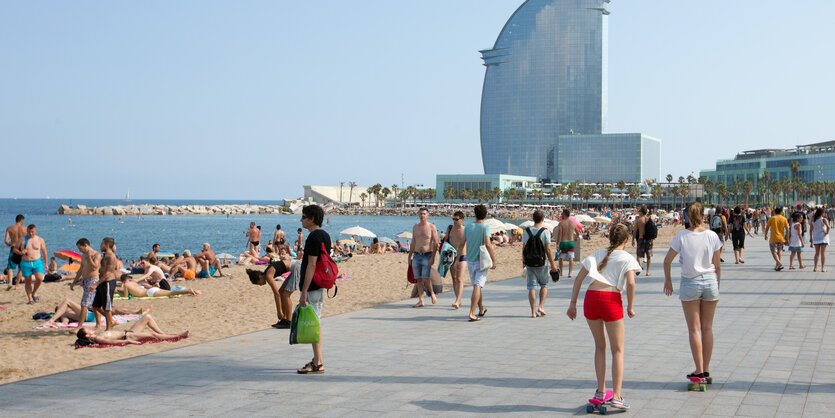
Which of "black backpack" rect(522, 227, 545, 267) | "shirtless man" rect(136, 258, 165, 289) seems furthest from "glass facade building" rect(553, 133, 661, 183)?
"black backpack" rect(522, 227, 545, 267)

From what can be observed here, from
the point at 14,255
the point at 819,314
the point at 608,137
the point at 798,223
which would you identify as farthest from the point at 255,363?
the point at 608,137

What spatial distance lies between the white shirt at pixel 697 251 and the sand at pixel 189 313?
511cm

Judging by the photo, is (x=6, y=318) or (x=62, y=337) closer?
(x=62, y=337)

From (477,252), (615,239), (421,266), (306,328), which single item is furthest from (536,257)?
(615,239)

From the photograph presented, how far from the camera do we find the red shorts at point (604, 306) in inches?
211

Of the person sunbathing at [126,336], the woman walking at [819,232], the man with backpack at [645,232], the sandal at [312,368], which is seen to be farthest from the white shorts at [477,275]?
the woman walking at [819,232]

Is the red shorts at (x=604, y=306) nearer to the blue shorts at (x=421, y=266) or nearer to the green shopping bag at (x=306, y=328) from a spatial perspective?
the green shopping bag at (x=306, y=328)

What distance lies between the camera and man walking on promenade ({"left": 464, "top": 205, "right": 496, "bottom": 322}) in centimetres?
1051

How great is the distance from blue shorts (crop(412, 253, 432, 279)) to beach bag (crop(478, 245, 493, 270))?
1.57 metres

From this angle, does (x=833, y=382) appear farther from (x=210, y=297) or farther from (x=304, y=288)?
(x=210, y=297)

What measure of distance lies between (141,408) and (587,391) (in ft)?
12.2

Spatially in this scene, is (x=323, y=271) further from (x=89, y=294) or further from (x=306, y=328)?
(x=89, y=294)

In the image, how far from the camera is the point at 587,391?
6121 mm

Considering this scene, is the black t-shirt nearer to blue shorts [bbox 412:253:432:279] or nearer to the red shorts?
the red shorts
